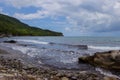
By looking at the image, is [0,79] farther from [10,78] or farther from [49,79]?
[49,79]

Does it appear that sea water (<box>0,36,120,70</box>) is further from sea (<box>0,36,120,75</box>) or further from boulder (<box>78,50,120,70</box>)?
boulder (<box>78,50,120,70</box>)

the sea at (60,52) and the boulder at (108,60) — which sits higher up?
the boulder at (108,60)

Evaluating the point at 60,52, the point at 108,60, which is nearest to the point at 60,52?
the point at 60,52

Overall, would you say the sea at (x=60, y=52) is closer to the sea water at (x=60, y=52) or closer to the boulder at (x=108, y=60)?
the sea water at (x=60, y=52)

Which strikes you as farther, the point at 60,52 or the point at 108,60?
the point at 60,52

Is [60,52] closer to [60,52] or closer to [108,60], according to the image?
[60,52]

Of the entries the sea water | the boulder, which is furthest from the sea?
the boulder

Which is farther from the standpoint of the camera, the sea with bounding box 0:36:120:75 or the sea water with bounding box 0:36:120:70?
the sea water with bounding box 0:36:120:70

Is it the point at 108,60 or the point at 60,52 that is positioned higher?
the point at 108,60

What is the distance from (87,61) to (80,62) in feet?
3.89

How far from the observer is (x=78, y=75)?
1945 centimetres

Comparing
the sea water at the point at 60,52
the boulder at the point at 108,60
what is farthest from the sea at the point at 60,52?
the boulder at the point at 108,60

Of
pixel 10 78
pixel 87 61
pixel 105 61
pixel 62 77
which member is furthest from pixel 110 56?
pixel 10 78

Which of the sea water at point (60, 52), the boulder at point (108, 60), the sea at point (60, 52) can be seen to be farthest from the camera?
the sea water at point (60, 52)
